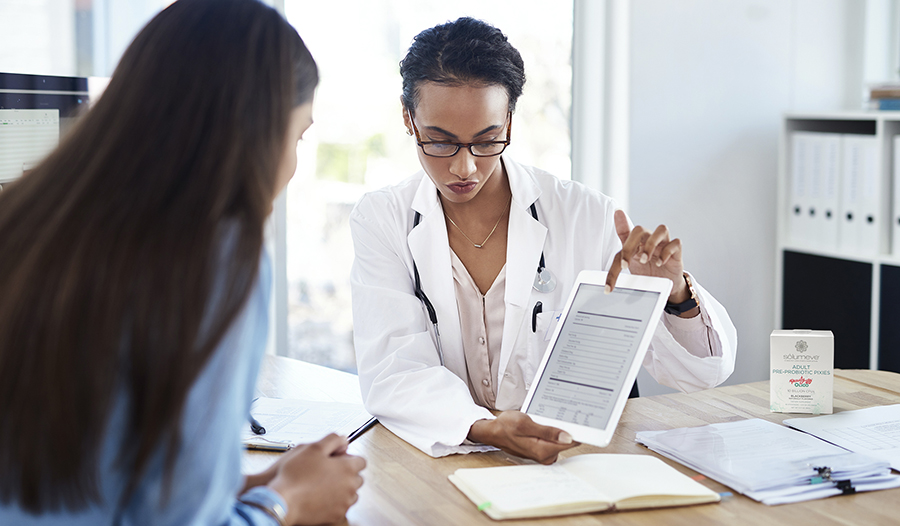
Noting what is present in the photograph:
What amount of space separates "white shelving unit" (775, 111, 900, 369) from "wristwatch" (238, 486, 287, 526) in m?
2.41

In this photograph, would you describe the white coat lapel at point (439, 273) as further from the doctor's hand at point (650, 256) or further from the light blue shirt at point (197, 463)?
the light blue shirt at point (197, 463)

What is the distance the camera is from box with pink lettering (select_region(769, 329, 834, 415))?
58.8 inches

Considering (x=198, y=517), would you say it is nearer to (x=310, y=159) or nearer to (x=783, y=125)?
(x=310, y=159)

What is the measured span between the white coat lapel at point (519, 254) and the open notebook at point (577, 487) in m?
0.48

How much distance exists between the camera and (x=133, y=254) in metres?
0.72

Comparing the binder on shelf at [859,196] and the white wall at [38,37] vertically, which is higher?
the white wall at [38,37]

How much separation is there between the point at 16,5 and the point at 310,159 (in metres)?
0.99

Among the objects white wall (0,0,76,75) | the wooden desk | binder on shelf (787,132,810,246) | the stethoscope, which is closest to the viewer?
the wooden desk

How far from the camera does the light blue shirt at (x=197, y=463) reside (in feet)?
2.43

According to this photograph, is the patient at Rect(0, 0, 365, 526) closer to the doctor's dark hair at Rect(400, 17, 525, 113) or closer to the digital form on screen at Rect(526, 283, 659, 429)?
the digital form on screen at Rect(526, 283, 659, 429)

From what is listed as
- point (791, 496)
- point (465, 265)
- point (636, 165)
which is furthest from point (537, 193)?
point (636, 165)

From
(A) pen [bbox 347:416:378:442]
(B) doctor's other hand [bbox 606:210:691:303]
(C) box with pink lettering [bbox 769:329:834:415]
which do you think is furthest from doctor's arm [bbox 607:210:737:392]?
(A) pen [bbox 347:416:378:442]

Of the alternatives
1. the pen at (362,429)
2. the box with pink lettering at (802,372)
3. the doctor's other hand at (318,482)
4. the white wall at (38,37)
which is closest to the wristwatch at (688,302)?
the box with pink lettering at (802,372)

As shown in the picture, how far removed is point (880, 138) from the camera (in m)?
2.61
